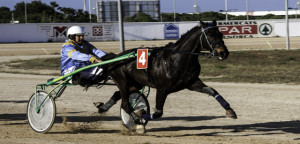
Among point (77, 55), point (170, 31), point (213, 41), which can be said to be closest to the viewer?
point (213, 41)

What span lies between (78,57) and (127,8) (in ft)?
216

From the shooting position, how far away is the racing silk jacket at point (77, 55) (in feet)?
27.1

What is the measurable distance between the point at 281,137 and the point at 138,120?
218cm

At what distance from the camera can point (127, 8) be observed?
7356cm

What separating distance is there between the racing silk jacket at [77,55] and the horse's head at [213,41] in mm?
1823

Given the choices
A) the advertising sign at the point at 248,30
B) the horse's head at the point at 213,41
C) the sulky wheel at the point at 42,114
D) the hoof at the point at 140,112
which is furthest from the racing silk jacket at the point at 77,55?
the advertising sign at the point at 248,30

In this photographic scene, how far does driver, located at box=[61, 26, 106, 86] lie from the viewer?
8300 millimetres

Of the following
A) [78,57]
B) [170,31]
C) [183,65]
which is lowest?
[183,65]

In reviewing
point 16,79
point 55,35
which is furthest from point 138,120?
point 55,35

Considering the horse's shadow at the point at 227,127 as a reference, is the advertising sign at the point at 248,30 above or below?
above

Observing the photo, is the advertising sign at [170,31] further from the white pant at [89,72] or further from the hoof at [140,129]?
the hoof at [140,129]

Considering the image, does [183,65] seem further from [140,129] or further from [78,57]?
[78,57]

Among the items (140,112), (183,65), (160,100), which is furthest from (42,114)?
(183,65)

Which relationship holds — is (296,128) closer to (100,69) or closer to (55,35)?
(100,69)
